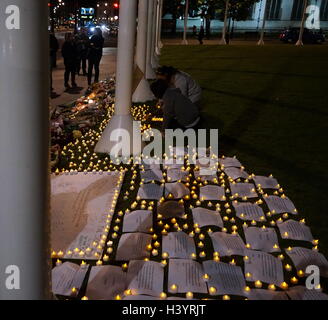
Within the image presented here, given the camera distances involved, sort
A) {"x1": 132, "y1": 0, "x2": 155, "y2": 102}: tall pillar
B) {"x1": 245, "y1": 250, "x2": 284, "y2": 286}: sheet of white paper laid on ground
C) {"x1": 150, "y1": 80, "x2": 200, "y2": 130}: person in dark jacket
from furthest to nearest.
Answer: {"x1": 132, "y1": 0, "x2": 155, "y2": 102}: tall pillar, {"x1": 150, "y1": 80, "x2": 200, "y2": 130}: person in dark jacket, {"x1": 245, "y1": 250, "x2": 284, "y2": 286}: sheet of white paper laid on ground

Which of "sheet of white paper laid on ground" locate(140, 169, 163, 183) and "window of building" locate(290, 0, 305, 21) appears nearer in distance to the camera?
"sheet of white paper laid on ground" locate(140, 169, 163, 183)

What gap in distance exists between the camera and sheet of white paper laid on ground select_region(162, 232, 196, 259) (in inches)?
121

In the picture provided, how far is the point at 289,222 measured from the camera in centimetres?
359

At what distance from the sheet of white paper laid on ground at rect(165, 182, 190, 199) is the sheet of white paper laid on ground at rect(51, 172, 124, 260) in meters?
0.57

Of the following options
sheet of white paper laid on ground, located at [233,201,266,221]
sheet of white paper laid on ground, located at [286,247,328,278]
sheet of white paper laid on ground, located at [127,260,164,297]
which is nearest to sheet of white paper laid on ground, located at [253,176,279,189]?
sheet of white paper laid on ground, located at [233,201,266,221]

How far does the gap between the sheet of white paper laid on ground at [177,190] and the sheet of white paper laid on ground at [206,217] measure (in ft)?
1.16

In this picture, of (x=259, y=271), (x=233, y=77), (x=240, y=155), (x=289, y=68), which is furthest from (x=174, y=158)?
(x=289, y=68)

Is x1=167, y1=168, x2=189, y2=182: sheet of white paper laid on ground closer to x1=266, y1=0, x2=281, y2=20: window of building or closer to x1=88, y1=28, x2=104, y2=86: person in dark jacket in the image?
x1=88, y1=28, x2=104, y2=86: person in dark jacket

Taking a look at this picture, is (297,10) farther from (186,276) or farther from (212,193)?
(186,276)

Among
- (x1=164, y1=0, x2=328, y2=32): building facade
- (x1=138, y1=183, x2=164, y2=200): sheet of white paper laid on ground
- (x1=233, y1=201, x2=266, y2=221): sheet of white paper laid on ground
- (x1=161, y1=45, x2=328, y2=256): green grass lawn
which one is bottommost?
(x1=138, y1=183, x2=164, y2=200): sheet of white paper laid on ground

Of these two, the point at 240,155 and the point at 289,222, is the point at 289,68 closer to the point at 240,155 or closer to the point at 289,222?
the point at 240,155

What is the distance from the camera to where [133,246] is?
3152 mm

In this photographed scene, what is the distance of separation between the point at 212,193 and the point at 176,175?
61cm
